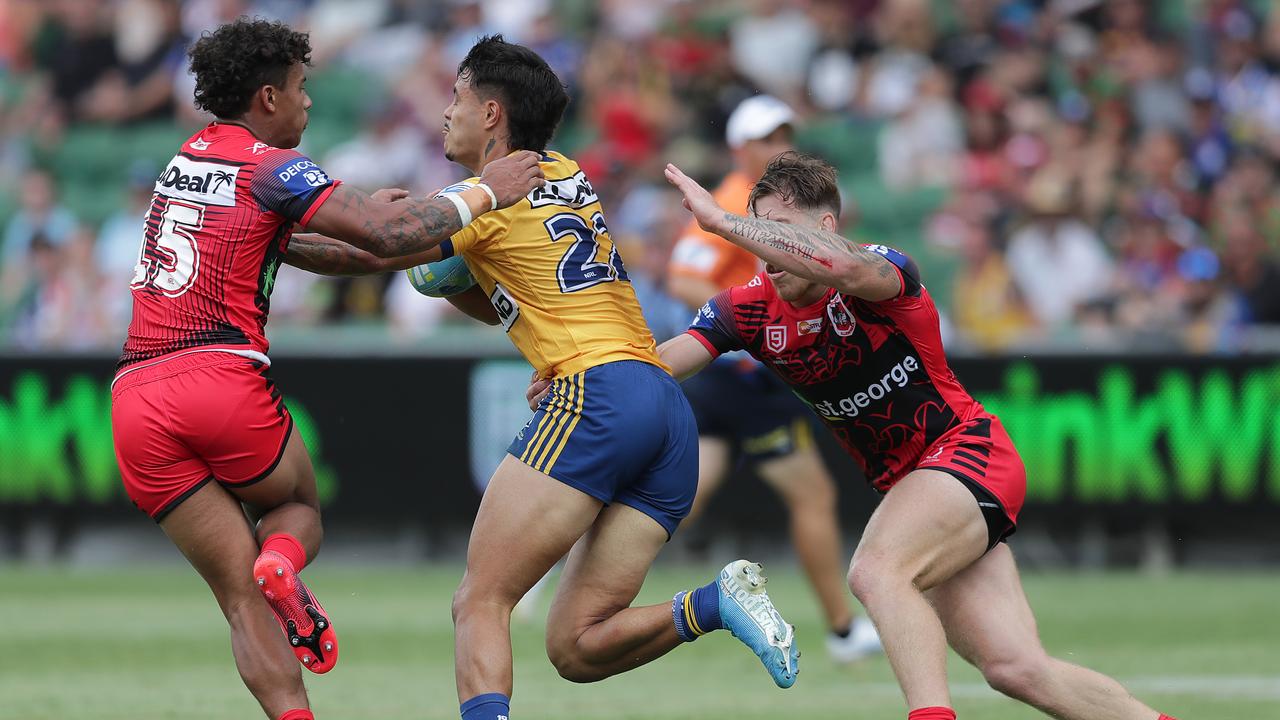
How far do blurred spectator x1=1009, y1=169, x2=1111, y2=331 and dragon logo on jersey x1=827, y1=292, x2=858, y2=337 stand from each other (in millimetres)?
9042

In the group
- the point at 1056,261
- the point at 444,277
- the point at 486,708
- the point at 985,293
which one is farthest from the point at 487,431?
the point at 486,708

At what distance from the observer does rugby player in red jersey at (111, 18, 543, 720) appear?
5.69m

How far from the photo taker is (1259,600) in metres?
11.7

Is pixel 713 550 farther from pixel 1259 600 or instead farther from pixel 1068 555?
pixel 1259 600

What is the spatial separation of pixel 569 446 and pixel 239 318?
1.19 m

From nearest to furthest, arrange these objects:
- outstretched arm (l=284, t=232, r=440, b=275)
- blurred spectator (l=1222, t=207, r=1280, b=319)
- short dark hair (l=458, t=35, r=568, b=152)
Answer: short dark hair (l=458, t=35, r=568, b=152), outstretched arm (l=284, t=232, r=440, b=275), blurred spectator (l=1222, t=207, r=1280, b=319)

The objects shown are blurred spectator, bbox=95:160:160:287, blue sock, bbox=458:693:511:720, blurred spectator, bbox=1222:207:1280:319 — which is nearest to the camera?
blue sock, bbox=458:693:511:720

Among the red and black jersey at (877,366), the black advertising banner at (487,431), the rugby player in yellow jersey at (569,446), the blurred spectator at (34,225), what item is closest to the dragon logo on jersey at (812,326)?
the red and black jersey at (877,366)

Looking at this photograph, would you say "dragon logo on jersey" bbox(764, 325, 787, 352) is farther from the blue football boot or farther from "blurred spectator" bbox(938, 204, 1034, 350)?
"blurred spectator" bbox(938, 204, 1034, 350)

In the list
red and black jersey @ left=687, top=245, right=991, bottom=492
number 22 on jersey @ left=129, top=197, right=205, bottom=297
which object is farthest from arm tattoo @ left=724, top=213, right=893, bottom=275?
number 22 on jersey @ left=129, top=197, right=205, bottom=297

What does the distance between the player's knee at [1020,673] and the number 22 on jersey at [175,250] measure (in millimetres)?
2926

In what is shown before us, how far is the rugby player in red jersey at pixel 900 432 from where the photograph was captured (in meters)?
5.64

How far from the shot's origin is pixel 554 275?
5820 mm

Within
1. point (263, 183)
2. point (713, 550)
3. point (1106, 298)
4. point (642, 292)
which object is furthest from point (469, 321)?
point (263, 183)
